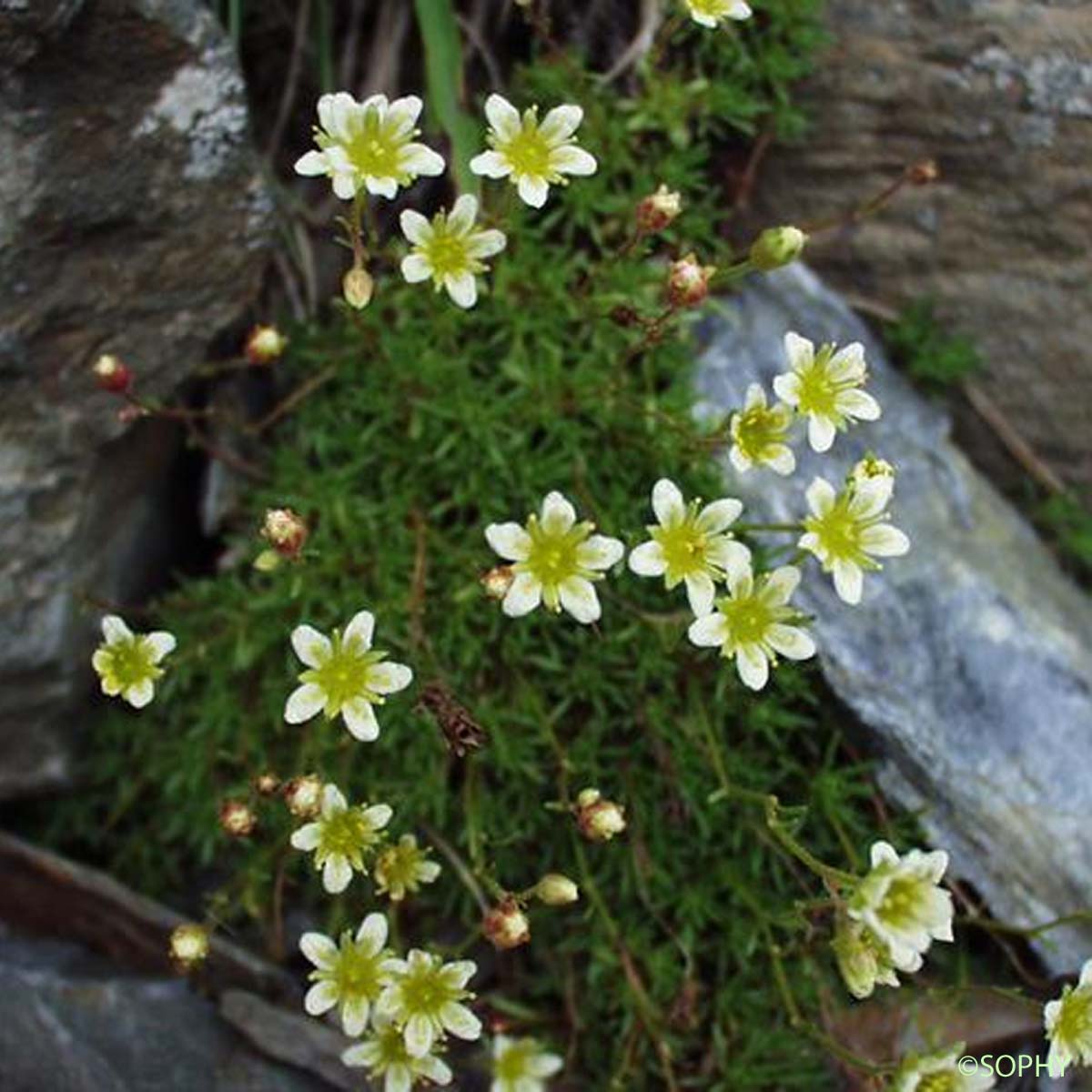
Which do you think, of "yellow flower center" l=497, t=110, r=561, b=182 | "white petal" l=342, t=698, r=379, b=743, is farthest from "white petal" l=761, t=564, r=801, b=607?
"yellow flower center" l=497, t=110, r=561, b=182

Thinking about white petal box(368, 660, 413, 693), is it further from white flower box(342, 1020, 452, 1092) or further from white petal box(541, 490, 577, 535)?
white flower box(342, 1020, 452, 1092)

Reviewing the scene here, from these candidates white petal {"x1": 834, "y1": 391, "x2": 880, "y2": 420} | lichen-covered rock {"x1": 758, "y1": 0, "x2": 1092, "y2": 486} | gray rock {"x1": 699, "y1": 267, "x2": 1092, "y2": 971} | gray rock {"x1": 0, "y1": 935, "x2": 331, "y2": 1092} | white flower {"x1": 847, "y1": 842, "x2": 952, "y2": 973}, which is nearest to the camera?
white flower {"x1": 847, "y1": 842, "x2": 952, "y2": 973}

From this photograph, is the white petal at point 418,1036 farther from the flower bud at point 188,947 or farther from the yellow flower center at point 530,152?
the yellow flower center at point 530,152

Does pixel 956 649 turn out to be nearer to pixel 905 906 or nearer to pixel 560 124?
pixel 905 906

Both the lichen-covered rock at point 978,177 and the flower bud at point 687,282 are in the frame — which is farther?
the lichen-covered rock at point 978,177

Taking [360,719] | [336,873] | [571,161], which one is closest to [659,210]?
[571,161]

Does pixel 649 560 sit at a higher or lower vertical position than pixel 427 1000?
higher

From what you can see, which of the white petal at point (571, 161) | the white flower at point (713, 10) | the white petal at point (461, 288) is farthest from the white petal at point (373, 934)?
the white flower at point (713, 10)
